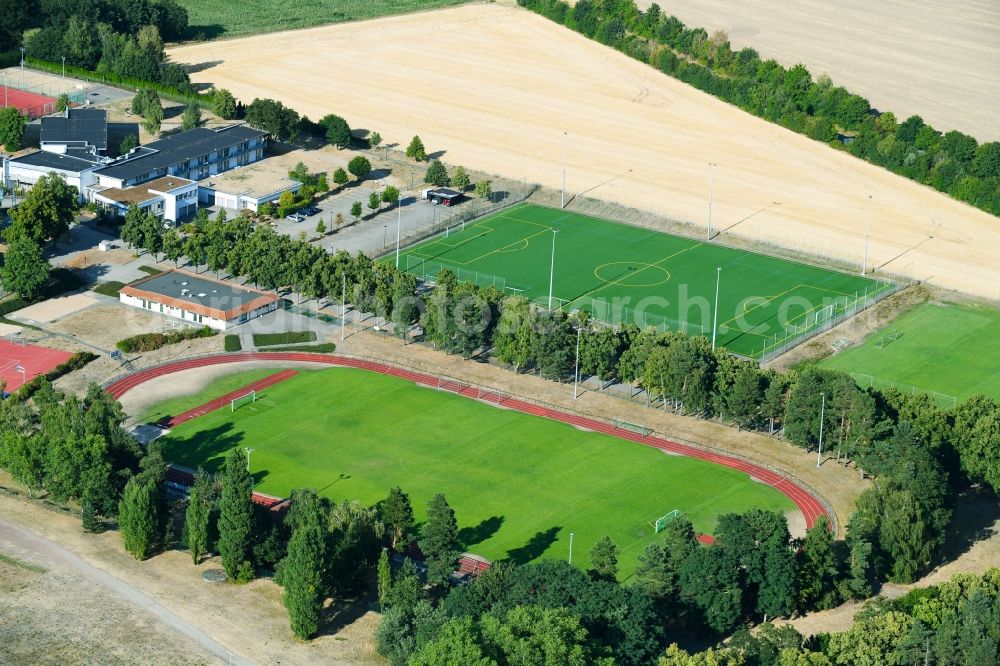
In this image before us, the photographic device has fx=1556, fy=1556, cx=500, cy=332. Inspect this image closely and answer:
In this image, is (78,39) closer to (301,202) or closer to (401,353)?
(301,202)

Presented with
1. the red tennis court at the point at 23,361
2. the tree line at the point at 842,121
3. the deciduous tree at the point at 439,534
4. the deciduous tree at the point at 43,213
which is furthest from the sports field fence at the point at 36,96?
the deciduous tree at the point at 439,534

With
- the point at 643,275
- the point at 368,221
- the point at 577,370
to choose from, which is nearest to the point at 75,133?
the point at 368,221

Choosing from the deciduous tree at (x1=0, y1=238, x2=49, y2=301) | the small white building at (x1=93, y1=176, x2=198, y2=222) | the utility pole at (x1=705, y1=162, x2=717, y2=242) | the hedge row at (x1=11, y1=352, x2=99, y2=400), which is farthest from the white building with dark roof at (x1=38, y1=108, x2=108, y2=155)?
the utility pole at (x1=705, y1=162, x2=717, y2=242)

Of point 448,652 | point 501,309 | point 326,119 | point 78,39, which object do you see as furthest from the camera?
point 78,39

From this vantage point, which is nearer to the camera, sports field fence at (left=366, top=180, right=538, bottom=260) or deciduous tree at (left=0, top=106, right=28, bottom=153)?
sports field fence at (left=366, top=180, right=538, bottom=260)

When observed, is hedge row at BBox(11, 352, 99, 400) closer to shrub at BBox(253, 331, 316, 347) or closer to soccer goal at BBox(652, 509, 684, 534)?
shrub at BBox(253, 331, 316, 347)

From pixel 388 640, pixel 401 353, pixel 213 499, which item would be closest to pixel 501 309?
pixel 401 353

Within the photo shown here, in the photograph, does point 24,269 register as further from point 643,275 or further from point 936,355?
point 936,355
